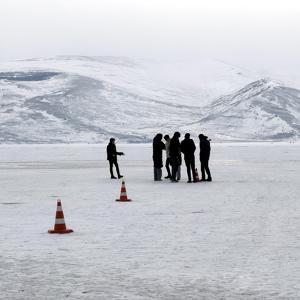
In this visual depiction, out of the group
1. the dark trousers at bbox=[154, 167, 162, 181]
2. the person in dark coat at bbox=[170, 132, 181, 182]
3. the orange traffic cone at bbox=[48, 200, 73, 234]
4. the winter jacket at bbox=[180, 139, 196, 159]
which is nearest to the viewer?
the orange traffic cone at bbox=[48, 200, 73, 234]

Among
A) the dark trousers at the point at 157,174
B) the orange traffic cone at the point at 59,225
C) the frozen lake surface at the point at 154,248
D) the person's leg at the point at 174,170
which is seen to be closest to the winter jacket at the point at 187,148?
the person's leg at the point at 174,170

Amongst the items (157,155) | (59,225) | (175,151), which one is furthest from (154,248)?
(157,155)

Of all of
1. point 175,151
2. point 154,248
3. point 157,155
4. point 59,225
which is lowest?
point 154,248

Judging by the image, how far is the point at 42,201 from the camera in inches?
726

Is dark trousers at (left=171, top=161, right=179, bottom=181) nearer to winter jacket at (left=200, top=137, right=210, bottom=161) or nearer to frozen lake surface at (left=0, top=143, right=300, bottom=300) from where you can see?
winter jacket at (left=200, top=137, right=210, bottom=161)

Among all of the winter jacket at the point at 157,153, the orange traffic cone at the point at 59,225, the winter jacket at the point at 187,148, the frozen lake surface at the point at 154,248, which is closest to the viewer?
the frozen lake surface at the point at 154,248

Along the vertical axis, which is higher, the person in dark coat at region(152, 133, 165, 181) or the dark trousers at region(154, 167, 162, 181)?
the person in dark coat at region(152, 133, 165, 181)

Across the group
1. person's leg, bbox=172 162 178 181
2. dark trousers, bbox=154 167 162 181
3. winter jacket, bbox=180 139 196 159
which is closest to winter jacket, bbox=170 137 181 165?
person's leg, bbox=172 162 178 181

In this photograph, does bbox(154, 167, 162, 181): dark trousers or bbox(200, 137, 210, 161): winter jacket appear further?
bbox(154, 167, 162, 181): dark trousers

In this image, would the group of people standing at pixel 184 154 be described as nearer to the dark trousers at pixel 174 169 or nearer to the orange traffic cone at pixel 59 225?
the dark trousers at pixel 174 169

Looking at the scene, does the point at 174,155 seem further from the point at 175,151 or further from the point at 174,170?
the point at 174,170

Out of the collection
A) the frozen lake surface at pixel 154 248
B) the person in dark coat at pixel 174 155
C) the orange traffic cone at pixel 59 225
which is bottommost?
the frozen lake surface at pixel 154 248

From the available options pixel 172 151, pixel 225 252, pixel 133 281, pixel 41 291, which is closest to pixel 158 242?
pixel 225 252

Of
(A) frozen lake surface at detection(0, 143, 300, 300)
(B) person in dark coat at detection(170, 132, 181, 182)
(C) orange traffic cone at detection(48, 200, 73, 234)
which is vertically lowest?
(A) frozen lake surface at detection(0, 143, 300, 300)
